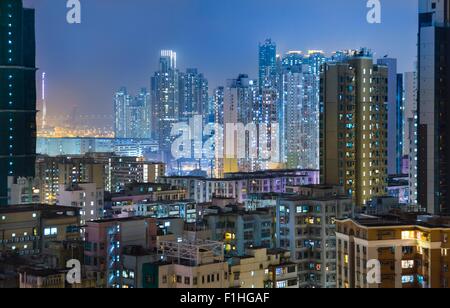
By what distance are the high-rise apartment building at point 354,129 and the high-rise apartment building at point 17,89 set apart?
679cm

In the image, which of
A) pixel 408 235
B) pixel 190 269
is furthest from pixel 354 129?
pixel 190 269

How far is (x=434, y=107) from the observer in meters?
13.5

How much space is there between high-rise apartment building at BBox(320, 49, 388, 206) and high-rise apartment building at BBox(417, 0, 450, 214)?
2.13 ft

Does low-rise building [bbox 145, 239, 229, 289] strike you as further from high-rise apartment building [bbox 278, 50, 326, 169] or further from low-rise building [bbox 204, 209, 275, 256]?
high-rise apartment building [bbox 278, 50, 326, 169]

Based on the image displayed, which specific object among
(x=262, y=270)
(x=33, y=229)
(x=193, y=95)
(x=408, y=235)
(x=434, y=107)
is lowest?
(x=262, y=270)

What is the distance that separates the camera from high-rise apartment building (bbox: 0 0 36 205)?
55.6 feet

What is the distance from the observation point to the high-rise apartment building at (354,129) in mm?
13195

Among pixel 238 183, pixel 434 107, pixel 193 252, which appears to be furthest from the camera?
pixel 238 183

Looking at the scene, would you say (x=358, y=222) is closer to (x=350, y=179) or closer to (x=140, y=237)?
(x=140, y=237)

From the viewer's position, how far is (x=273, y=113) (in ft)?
77.1

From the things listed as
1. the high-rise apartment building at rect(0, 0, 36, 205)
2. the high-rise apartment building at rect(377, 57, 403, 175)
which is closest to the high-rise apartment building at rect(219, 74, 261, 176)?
the high-rise apartment building at rect(377, 57, 403, 175)

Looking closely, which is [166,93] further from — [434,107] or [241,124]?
[434,107]

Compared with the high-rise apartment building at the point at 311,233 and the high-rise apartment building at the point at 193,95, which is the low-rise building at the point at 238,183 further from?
the high-rise apartment building at the point at 311,233

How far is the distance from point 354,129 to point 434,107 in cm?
139
